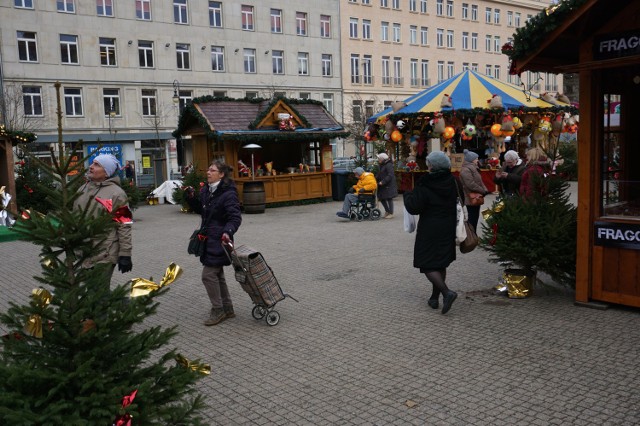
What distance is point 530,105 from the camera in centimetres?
2183

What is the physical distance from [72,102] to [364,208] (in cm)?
2860

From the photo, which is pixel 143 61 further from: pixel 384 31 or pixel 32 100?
pixel 384 31

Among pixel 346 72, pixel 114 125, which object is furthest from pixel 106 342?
pixel 346 72

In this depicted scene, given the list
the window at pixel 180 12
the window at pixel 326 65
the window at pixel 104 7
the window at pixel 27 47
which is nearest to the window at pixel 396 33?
the window at pixel 326 65

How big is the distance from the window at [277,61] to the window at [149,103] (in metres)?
9.51

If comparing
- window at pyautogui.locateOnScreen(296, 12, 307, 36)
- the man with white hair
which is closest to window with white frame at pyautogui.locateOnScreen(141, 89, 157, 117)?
window at pyautogui.locateOnScreen(296, 12, 307, 36)

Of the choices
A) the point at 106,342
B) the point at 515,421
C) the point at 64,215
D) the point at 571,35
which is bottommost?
the point at 515,421

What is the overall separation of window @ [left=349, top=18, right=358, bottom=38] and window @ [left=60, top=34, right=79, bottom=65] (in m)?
22.3

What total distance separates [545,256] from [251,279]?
342 centimetres

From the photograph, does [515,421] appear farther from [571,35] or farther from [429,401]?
[571,35]

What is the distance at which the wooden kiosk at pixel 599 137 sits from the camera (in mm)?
6328

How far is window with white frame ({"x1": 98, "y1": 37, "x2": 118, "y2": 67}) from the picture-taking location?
128 ft

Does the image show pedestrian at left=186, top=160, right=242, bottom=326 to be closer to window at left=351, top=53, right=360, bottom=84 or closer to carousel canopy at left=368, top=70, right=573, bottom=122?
carousel canopy at left=368, top=70, right=573, bottom=122

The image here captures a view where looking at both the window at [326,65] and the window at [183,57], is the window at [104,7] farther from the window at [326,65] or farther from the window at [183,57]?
the window at [326,65]
